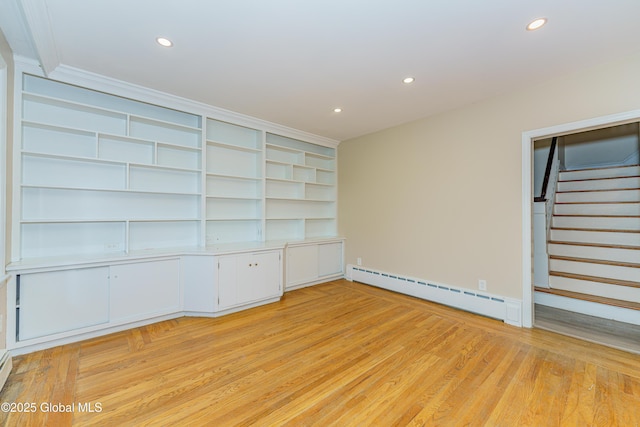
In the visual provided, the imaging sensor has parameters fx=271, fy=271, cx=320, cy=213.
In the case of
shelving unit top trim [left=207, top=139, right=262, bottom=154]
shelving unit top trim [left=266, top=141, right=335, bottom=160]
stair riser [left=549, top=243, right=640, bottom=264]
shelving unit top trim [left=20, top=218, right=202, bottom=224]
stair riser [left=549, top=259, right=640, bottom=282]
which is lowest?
stair riser [left=549, top=259, right=640, bottom=282]

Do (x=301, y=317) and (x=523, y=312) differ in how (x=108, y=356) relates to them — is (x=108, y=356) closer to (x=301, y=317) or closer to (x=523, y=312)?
(x=301, y=317)

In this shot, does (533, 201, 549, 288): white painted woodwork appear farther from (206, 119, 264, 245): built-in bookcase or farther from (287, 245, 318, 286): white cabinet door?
(206, 119, 264, 245): built-in bookcase

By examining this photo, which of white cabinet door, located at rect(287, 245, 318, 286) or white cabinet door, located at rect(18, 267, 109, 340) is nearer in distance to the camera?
white cabinet door, located at rect(18, 267, 109, 340)

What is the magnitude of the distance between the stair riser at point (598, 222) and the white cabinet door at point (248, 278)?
4128 mm

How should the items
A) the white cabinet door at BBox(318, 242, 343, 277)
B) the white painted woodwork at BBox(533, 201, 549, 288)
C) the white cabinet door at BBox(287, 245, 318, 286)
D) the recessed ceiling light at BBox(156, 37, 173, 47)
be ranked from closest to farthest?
1. the recessed ceiling light at BBox(156, 37, 173, 47)
2. the white painted woodwork at BBox(533, 201, 549, 288)
3. the white cabinet door at BBox(287, 245, 318, 286)
4. the white cabinet door at BBox(318, 242, 343, 277)

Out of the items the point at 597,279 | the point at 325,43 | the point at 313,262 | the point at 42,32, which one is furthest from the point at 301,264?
the point at 597,279

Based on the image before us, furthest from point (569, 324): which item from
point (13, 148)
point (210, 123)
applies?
point (13, 148)

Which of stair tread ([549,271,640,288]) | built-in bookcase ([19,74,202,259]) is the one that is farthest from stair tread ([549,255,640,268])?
built-in bookcase ([19,74,202,259])

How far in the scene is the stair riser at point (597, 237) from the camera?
10.6ft

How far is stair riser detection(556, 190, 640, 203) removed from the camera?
3595mm

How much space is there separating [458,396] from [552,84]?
300 centimetres

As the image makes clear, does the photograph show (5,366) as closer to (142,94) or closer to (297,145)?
(142,94)

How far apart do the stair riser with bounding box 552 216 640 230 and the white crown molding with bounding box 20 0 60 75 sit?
19.5ft

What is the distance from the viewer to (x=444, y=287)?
11.6 ft
